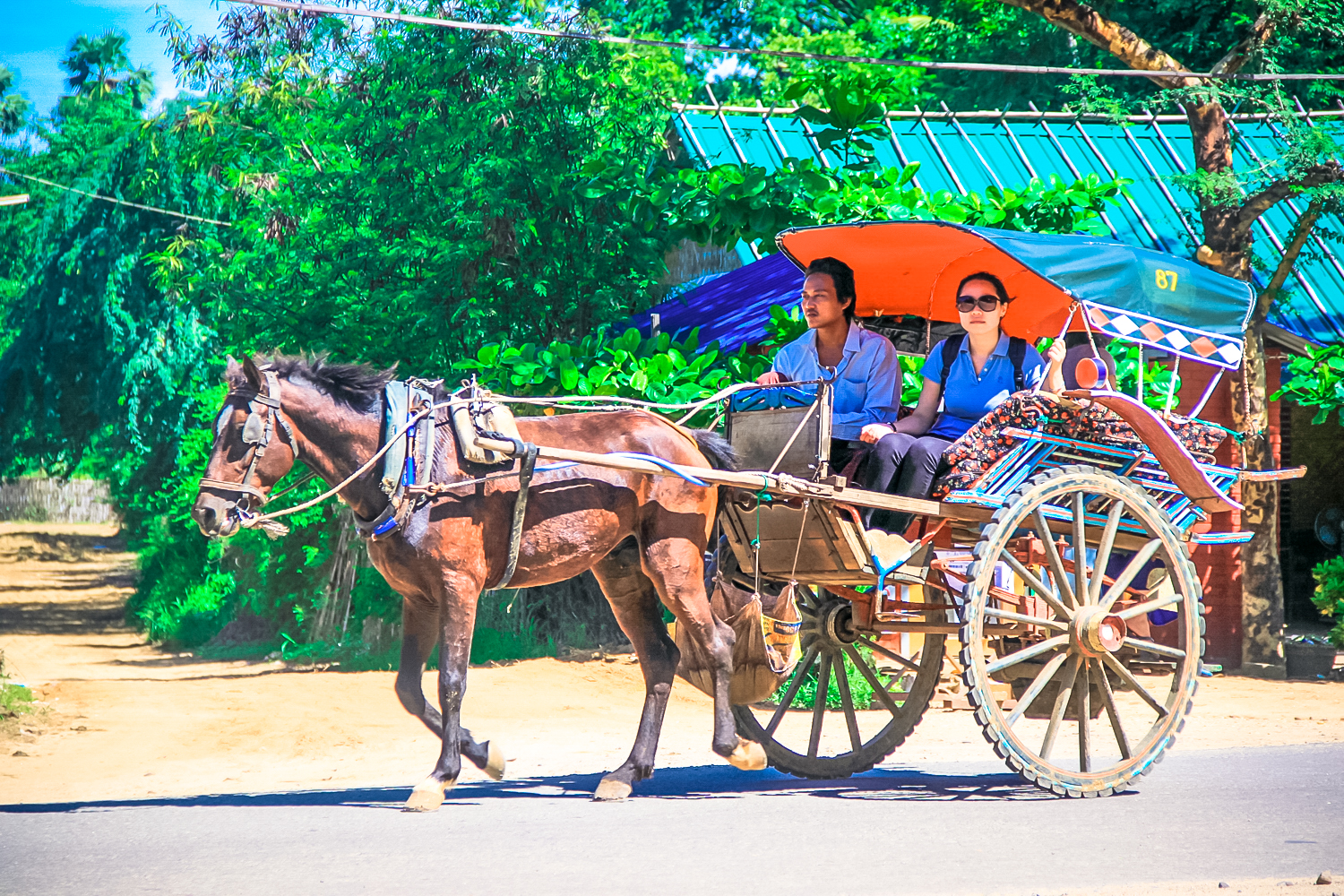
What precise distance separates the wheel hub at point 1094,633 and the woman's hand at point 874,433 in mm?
1336

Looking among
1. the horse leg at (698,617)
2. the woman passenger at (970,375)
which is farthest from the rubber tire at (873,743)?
the woman passenger at (970,375)

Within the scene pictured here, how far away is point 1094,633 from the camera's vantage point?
6.68 metres

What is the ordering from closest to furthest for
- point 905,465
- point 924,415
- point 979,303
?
point 905,465, point 979,303, point 924,415

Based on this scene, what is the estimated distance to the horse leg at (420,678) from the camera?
22.6ft

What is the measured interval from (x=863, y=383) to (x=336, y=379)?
2794mm

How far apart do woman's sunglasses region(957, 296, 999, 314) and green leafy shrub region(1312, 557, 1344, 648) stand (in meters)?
7.75

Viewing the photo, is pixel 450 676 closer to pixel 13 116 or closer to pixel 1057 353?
pixel 1057 353

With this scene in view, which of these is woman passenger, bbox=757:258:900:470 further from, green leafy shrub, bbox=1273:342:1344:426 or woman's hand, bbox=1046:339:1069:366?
green leafy shrub, bbox=1273:342:1344:426

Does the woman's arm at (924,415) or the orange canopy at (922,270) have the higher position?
the orange canopy at (922,270)

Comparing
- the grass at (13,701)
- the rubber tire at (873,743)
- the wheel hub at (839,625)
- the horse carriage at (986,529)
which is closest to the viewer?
the horse carriage at (986,529)

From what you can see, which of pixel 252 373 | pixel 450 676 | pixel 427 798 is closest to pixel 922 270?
pixel 450 676

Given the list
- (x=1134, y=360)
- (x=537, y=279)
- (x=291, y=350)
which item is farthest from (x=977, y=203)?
(x=291, y=350)

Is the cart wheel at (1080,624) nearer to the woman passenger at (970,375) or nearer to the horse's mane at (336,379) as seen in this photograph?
the woman passenger at (970,375)

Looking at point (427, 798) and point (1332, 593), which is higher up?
point (1332, 593)
